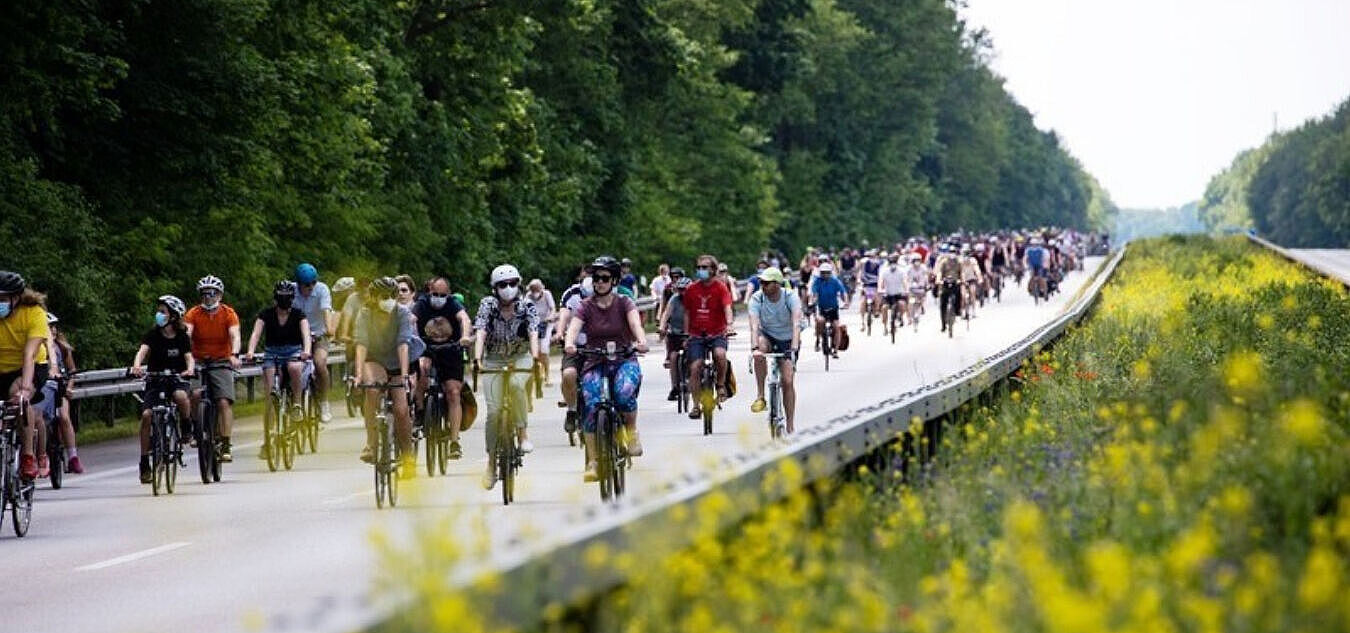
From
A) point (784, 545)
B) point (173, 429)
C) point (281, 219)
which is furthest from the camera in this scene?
point (281, 219)

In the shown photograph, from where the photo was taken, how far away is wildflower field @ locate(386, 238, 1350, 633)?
20.4ft

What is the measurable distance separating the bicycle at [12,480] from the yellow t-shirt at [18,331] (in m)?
0.47

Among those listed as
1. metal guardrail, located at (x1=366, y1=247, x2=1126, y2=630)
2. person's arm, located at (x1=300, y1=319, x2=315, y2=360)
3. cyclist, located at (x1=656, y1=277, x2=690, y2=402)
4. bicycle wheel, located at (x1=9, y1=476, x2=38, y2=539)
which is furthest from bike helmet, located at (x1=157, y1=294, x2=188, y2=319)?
cyclist, located at (x1=656, y1=277, x2=690, y2=402)

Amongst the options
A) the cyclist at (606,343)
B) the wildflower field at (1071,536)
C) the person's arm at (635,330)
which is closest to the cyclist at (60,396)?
the cyclist at (606,343)

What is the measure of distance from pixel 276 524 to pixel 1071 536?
30.9ft

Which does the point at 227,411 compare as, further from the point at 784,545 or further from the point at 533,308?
the point at 784,545

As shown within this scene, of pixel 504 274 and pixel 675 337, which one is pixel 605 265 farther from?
pixel 675 337

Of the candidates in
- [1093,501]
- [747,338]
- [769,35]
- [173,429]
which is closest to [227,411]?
[173,429]

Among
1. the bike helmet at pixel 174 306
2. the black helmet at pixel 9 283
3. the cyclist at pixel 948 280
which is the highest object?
the black helmet at pixel 9 283

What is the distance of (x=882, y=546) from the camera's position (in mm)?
8828

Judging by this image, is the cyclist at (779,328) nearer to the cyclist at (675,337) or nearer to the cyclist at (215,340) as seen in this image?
the cyclist at (215,340)

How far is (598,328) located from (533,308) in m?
0.81

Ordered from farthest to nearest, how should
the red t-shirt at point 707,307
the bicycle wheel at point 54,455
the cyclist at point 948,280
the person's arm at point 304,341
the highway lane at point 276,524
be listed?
the cyclist at point 948,280
the red t-shirt at point 707,307
the person's arm at point 304,341
the bicycle wheel at point 54,455
the highway lane at point 276,524

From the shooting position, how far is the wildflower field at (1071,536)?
20.4 ft
